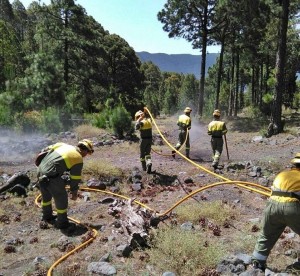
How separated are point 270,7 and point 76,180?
15175 mm

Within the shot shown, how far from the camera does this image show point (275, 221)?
220 inches

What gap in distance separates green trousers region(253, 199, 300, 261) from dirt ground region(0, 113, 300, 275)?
59 centimetres

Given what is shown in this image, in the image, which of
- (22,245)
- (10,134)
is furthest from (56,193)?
(10,134)

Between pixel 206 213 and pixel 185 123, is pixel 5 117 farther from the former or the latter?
pixel 206 213

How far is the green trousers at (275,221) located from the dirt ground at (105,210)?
1.94 ft

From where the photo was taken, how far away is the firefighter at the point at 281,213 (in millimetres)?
5387

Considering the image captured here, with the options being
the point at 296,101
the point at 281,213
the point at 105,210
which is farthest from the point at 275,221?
the point at 296,101

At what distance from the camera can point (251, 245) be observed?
6742 mm

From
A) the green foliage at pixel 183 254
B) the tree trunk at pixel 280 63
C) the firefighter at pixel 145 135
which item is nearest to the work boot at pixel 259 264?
the green foliage at pixel 183 254

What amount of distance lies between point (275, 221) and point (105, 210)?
4.30m

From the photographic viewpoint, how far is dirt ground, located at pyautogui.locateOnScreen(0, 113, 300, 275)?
6387 millimetres

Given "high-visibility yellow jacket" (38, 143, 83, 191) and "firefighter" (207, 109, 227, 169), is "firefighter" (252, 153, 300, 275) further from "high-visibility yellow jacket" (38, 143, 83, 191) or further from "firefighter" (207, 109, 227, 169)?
"firefighter" (207, 109, 227, 169)

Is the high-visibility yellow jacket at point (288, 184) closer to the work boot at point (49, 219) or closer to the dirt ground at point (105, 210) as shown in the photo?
the dirt ground at point (105, 210)

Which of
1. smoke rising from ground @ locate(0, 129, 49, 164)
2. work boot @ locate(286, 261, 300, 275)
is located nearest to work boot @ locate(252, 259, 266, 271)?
work boot @ locate(286, 261, 300, 275)
